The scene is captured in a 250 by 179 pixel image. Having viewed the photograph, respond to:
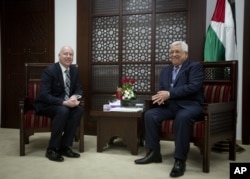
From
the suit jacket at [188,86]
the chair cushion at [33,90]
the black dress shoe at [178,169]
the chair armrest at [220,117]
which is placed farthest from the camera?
the chair cushion at [33,90]

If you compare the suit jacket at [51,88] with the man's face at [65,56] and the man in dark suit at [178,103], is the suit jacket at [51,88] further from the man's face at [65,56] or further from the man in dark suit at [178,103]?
the man in dark suit at [178,103]

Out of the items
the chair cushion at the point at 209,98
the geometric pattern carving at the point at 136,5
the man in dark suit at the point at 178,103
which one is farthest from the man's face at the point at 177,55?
the geometric pattern carving at the point at 136,5

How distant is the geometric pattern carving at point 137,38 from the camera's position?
3.86m

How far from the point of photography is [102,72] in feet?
13.4

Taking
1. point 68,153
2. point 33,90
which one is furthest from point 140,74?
point 68,153

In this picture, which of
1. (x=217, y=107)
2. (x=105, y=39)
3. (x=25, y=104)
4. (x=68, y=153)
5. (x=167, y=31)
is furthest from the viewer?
(x=105, y=39)

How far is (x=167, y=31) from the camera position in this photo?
3.77 m

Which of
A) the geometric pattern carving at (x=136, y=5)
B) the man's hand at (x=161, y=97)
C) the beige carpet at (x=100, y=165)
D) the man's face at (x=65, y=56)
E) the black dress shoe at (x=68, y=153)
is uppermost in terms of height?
the geometric pattern carving at (x=136, y=5)

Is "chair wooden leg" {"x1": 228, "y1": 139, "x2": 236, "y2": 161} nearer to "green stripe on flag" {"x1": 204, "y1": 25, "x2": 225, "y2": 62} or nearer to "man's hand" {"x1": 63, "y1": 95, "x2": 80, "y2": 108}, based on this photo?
"green stripe on flag" {"x1": 204, "y1": 25, "x2": 225, "y2": 62}

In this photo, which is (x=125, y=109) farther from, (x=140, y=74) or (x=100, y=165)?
A: (x=140, y=74)

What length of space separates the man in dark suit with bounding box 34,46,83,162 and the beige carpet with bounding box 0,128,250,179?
0.52ft

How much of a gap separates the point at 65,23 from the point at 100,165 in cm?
233

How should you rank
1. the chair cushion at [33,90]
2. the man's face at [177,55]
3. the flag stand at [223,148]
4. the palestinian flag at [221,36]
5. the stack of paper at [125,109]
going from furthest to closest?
the chair cushion at [33,90] → the palestinian flag at [221,36] → the flag stand at [223,148] → the stack of paper at [125,109] → the man's face at [177,55]

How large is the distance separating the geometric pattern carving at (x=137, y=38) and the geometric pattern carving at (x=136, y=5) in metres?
0.09
